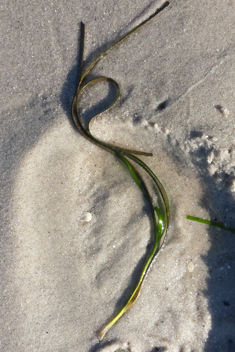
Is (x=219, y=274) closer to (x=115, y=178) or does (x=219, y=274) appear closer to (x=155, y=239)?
(x=155, y=239)

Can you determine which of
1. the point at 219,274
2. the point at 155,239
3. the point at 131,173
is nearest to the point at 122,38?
the point at 131,173

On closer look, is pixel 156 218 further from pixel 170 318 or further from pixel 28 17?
pixel 28 17

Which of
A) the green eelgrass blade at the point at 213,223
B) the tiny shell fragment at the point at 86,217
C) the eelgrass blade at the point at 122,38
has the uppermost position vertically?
the eelgrass blade at the point at 122,38

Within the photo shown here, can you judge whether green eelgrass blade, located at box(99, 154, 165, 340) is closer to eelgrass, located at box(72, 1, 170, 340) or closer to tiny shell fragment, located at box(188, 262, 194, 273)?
eelgrass, located at box(72, 1, 170, 340)

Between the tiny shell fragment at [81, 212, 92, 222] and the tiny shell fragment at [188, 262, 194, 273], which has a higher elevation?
the tiny shell fragment at [81, 212, 92, 222]

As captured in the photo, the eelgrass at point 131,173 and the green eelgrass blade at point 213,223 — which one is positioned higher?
the eelgrass at point 131,173

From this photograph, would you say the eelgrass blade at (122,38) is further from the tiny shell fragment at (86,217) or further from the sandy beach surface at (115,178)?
the tiny shell fragment at (86,217)

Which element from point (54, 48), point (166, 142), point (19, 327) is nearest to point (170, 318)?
point (19, 327)

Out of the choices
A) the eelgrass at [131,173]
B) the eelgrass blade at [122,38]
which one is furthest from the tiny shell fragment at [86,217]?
the eelgrass blade at [122,38]

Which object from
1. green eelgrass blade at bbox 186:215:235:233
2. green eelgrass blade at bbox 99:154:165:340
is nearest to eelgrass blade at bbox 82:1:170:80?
green eelgrass blade at bbox 99:154:165:340
